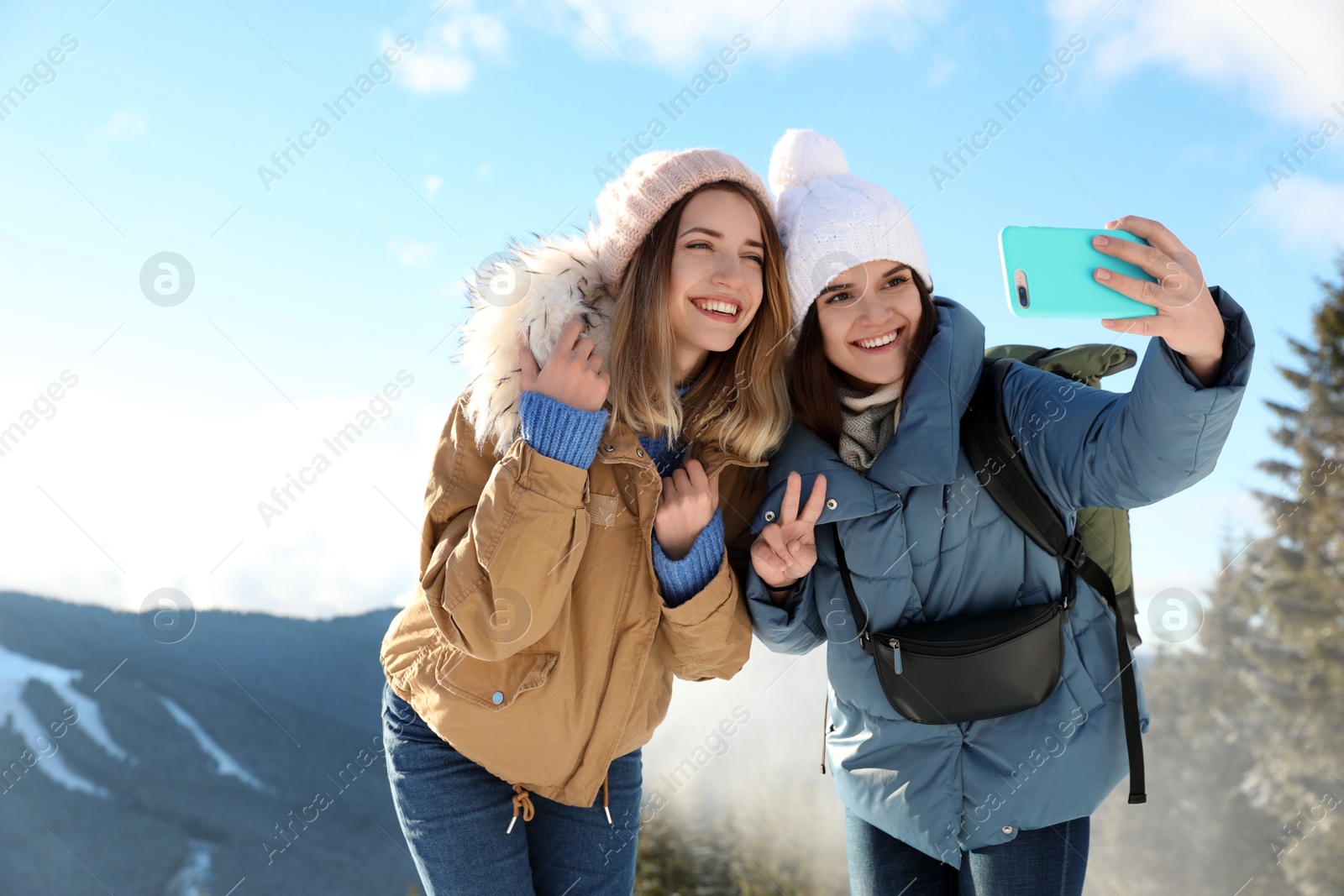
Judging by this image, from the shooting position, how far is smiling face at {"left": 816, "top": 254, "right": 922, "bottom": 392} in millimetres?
2568

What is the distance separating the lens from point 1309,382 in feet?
78.6

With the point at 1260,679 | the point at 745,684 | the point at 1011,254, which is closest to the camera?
the point at 1011,254

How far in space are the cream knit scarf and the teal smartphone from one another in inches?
28.5

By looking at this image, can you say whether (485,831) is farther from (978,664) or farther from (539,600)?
(978,664)

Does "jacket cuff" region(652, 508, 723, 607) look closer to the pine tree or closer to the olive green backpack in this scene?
the olive green backpack

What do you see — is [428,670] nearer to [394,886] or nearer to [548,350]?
[548,350]

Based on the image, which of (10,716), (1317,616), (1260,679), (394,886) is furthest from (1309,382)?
(10,716)

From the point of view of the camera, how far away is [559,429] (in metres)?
2.25

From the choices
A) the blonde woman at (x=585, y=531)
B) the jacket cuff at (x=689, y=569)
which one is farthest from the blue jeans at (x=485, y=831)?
the jacket cuff at (x=689, y=569)

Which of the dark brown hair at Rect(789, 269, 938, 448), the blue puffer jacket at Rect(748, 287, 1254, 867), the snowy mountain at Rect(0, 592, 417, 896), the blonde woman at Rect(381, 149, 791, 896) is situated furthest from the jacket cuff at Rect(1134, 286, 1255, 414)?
the snowy mountain at Rect(0, 592, 417, 896)

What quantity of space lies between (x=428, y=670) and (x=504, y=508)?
2.05 feet

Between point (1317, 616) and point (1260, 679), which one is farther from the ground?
point (1317, 616)

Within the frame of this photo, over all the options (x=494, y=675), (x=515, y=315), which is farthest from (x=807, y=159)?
(x=494, y=675)

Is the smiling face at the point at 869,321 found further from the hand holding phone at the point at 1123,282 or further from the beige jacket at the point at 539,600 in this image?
the hand holding phone at the point at 1123,282
